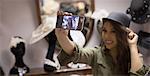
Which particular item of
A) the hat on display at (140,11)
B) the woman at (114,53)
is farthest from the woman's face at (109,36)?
the hat on display at (140,11)

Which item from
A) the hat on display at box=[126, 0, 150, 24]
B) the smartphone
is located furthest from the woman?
the hat on display at box=[126, 0, 150, 24]

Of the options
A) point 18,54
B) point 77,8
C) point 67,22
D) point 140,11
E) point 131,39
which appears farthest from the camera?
point 77,8

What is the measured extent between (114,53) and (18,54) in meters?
1.19

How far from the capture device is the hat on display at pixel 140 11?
237cm

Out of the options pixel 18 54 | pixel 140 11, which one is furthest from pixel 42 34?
pixel 140 11

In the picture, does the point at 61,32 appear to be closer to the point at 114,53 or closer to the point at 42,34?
the point at 114,53

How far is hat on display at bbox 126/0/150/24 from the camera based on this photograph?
93.4 inches

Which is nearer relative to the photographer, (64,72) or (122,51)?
(122,51)

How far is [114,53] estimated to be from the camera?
162cm

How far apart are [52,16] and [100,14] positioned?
477 millimetres

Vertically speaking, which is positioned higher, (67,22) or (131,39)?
(67,22)

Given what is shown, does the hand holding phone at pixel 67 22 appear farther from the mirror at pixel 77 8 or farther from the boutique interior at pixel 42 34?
the mirror at pixel 77 8

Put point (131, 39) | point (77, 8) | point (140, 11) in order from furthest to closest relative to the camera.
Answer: point (77, 8) → point (140, 11) → point (131, 39)

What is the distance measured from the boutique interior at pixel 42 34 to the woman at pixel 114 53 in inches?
33.9
